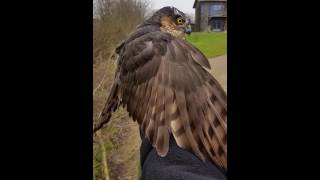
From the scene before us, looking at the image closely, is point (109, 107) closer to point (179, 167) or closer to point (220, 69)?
point (179, 167)

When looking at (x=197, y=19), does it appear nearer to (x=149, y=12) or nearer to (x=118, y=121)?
(x=149, y=12)

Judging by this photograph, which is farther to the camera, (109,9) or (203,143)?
(109,9)

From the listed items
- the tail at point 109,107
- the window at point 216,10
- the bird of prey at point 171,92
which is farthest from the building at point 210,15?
the tail at point 109,107

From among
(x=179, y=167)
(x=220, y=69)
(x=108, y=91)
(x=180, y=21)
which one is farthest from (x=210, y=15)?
(x=179, y=167)

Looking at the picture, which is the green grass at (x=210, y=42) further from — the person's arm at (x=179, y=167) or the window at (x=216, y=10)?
the person's arm at (x=179, y=167)
